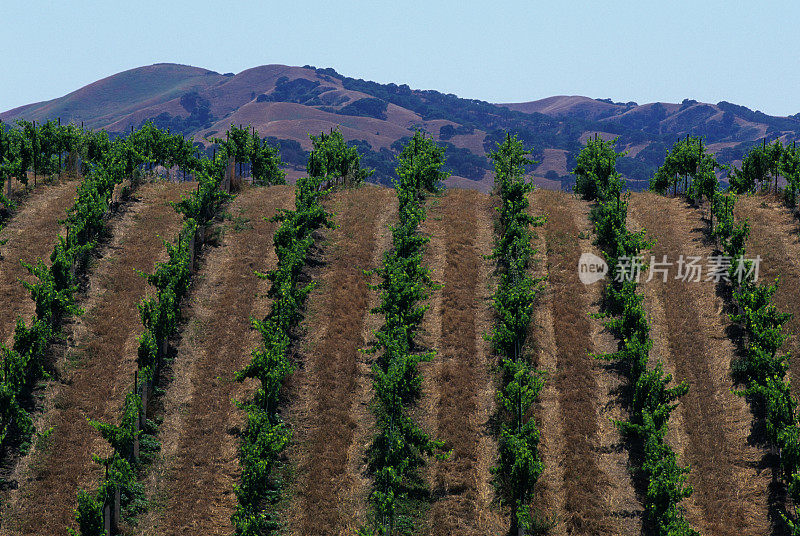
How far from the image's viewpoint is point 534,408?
23828 millimetres

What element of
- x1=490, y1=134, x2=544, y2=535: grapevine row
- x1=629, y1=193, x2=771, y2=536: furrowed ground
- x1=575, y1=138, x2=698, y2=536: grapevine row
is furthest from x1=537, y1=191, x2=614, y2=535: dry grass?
x1=629, y1=193, x2=771, y2=536: furrowed ground

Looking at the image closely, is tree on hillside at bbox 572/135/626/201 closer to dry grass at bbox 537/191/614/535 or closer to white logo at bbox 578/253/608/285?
dry grass at bbox 537/191/614/535

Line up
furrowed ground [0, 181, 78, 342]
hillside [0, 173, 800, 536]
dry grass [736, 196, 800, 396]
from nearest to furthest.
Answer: hillside [0, 173, 800, 536], dry grass [736, 196, 800, 396], furrowed ground [0, 181, 78, 342]

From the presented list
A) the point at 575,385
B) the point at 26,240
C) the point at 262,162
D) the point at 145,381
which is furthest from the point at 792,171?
the point at 26,240

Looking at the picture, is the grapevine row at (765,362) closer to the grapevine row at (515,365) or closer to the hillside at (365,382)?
the hillside at (365,382)

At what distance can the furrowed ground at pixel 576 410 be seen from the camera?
66.1 ft

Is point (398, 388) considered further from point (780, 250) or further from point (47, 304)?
point (780, 250)

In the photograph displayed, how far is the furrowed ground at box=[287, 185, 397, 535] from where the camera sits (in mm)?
20312

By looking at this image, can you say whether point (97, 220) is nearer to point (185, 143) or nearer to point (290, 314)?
point (290, 314)

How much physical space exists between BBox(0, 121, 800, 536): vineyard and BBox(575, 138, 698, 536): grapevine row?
0.13 metres

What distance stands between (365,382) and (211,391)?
601cm

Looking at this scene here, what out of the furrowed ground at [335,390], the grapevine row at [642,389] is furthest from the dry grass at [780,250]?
the furrowed ground at [335,390]

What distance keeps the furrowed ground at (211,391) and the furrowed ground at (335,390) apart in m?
2.27

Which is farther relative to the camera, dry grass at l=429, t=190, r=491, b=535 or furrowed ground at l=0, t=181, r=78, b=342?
furrowed ground at l=0, t=181, r=78, b=342
